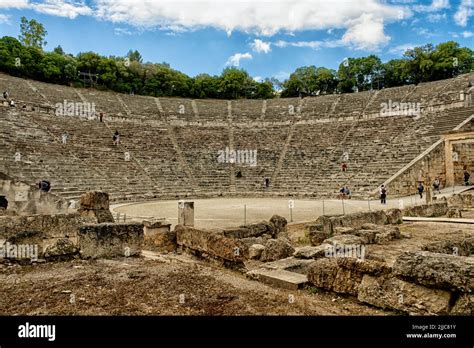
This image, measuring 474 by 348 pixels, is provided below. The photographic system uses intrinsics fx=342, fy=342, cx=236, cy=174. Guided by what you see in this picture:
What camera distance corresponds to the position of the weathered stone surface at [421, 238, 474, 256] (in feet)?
20.1

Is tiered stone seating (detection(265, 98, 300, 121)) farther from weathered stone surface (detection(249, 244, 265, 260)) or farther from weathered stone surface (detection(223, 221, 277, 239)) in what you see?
weathered stone surface (detection(249, 244, 265, 260))

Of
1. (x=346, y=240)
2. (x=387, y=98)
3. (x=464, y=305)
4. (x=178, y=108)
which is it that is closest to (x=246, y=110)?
(x=178, y=108)

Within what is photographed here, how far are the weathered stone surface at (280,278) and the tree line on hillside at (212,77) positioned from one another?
39.5 meters

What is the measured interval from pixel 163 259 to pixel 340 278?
3.79 m

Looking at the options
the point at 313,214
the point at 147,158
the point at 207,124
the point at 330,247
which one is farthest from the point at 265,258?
the point at 207,124

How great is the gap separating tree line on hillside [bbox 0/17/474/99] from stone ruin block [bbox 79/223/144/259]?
3664 centimetres

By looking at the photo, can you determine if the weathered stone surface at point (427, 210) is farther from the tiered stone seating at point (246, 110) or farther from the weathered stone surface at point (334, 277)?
the tiered stone seating at point (246, 110)

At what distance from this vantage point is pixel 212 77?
50.6 metres

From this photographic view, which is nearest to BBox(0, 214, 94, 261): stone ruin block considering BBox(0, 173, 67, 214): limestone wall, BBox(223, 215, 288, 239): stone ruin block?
BBox(223, 215, 288, 239): stone ruin block

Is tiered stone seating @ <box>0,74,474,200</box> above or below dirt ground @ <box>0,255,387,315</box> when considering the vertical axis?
above

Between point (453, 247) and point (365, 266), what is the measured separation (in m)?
3.11

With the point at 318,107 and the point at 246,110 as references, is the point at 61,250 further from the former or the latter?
the point at 318,107

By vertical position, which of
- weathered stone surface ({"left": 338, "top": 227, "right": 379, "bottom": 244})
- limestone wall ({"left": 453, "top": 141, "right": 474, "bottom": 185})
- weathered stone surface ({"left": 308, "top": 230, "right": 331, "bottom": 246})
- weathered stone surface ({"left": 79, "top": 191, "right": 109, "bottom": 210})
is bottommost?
weathered stone surface ({"left": 308, "top": 230, "right": 331, "bottom": 246})
